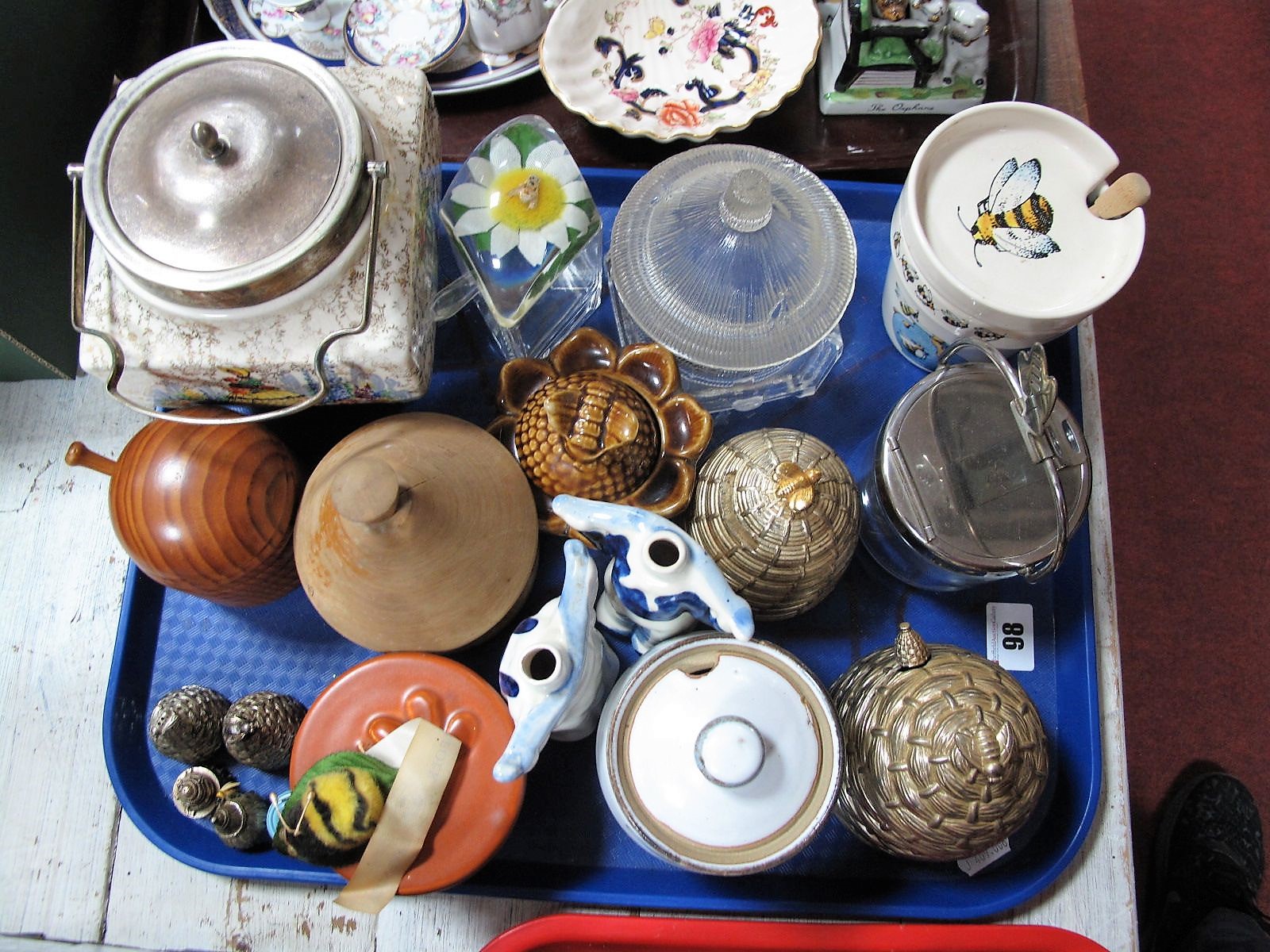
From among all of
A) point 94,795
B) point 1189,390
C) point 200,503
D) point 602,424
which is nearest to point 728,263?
point 602,424

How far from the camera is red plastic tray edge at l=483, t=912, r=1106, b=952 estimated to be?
0.78 m

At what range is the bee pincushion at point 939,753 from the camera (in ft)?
2.11

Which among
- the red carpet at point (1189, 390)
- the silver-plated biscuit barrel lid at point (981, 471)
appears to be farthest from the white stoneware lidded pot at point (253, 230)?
the red carpet at point (1189, 390)

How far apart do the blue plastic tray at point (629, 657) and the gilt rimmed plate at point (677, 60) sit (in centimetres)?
9

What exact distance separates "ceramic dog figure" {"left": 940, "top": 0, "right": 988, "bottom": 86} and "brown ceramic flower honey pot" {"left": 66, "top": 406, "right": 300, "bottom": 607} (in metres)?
0.78

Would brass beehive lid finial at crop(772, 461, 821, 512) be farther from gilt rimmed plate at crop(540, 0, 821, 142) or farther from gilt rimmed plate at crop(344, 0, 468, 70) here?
gilt rimmed plate at crop(344, 0, 468, 70)

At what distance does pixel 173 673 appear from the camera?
86cm

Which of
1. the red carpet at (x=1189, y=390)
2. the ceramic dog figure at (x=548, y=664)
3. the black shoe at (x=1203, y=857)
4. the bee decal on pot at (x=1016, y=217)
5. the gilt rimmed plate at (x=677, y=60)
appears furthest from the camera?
the red carpet at (x=1189, y=390)

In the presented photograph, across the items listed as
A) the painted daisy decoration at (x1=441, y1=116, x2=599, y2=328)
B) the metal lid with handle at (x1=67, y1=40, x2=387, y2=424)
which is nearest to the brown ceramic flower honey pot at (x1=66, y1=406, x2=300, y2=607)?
the metal lid with handle at (x1=67, y1=40, x2=387, y2=424)

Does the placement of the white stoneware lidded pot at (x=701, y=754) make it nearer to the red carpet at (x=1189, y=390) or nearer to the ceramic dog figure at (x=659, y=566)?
the ceramic dog figure at (x=659, y=566)

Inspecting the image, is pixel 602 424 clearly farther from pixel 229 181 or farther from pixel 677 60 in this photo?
pixel 677 60

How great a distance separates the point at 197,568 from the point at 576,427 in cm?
34

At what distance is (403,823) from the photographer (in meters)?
0.68

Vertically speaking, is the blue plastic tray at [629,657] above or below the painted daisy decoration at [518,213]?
below
